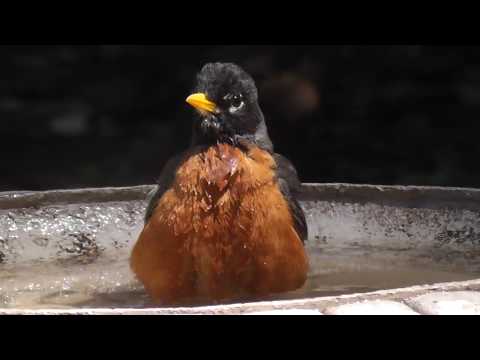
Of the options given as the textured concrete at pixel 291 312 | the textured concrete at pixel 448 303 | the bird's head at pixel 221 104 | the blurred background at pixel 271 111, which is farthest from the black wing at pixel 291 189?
the blurred background at pixel 271 111

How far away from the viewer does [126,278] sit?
4.37 meters

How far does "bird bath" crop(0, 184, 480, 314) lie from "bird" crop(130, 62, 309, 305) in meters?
0.27

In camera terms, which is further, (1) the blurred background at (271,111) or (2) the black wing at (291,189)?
(1) the blurred background at (271,111)

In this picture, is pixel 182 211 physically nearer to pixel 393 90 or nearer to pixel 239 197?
pixel 239 197

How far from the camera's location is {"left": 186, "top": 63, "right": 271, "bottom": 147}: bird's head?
404cm

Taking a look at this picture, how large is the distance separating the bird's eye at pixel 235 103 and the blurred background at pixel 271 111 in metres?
3.19

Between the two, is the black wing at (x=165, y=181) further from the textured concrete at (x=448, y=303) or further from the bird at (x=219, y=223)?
the textured concrete at (x=448, y=303)

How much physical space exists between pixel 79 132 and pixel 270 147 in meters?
3.82

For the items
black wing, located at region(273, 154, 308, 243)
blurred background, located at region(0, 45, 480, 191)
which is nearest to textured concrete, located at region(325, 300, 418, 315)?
black wing, located at region(273, 154, 308, 243)

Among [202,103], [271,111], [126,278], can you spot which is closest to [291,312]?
[202,103]

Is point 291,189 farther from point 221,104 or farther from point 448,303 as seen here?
point 448,303

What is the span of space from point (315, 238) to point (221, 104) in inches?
33.4

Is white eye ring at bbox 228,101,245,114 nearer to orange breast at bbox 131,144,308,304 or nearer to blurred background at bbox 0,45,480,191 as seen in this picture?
orange breast at bbox 131,144,308,304

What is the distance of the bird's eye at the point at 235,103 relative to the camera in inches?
162
